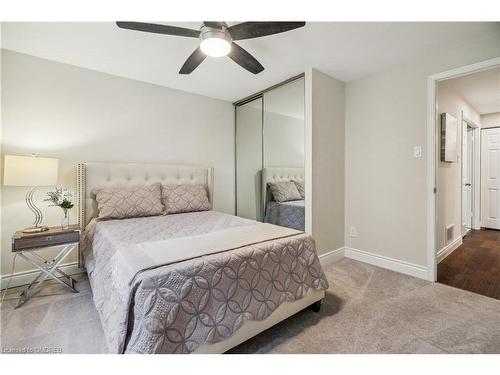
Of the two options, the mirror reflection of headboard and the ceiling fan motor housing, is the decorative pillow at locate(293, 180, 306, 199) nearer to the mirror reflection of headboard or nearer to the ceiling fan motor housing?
the mirror reflection of headboard

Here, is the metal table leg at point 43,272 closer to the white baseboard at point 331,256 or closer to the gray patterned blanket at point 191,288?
the gray patterned blanket at point 191,288

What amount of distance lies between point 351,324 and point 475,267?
2.17 meters

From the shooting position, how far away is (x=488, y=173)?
14.8 ft

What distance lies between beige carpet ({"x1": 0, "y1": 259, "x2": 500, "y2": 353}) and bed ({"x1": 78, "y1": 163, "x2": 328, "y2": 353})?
166 mm

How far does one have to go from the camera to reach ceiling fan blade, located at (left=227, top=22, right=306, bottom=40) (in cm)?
151

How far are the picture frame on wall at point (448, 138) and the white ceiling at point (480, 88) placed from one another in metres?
0.43

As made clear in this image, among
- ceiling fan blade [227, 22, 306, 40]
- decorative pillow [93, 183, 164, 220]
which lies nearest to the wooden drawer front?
decorative pillow [93, 183, 164, 220]

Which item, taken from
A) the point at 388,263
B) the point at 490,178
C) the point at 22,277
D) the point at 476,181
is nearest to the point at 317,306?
the point at 388,263

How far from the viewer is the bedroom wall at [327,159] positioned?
8.98 ft

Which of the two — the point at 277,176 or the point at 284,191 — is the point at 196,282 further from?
the point at 277,176

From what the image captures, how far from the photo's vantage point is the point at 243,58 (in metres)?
1.96

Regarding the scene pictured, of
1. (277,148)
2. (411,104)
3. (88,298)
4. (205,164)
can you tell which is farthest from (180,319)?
(411,104)

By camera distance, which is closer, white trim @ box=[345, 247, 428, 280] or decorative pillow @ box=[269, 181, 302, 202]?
white trim @ box=[345, 247, 428, 280]
